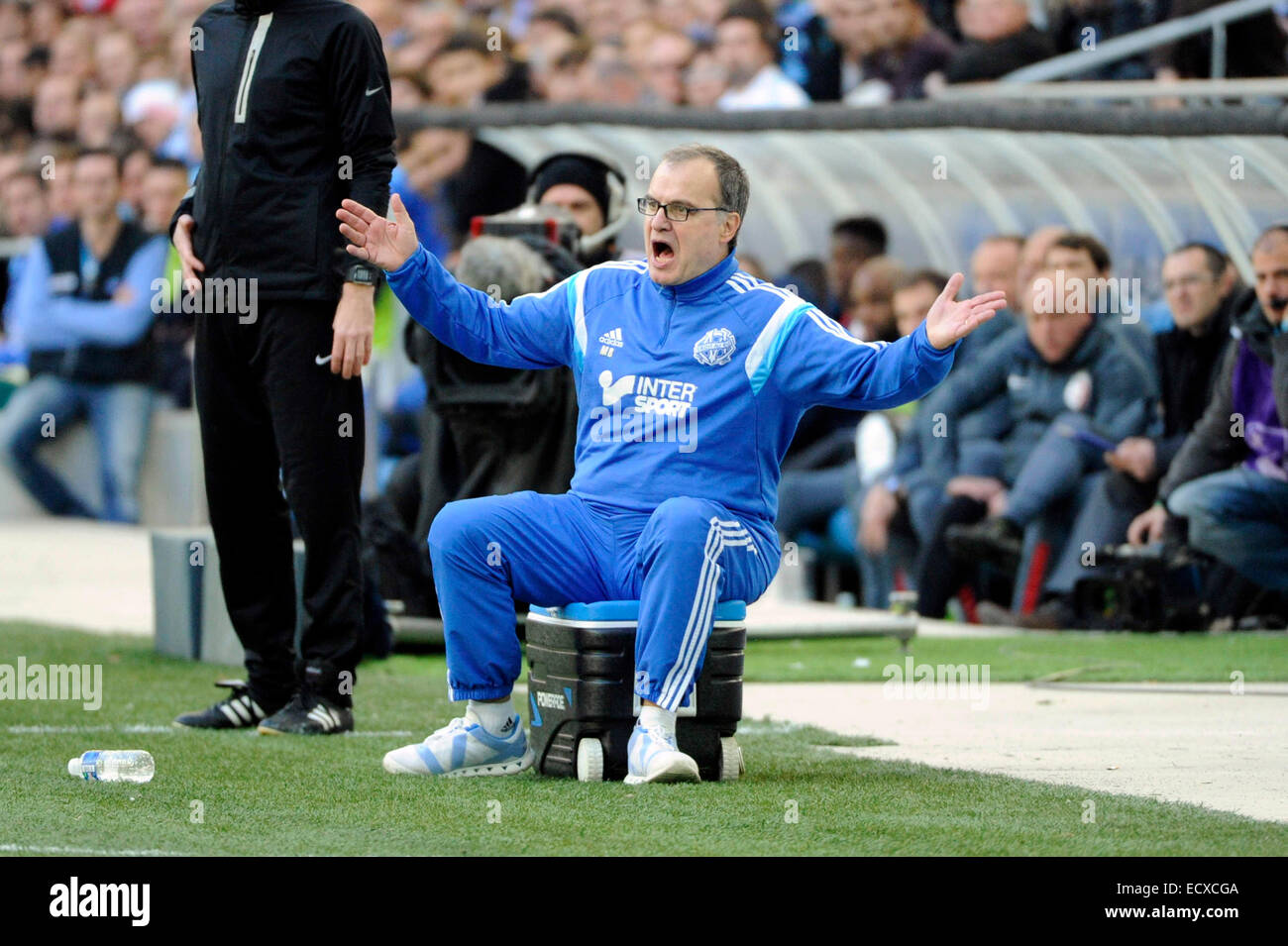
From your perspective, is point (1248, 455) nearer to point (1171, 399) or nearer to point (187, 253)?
point (1171, 399)

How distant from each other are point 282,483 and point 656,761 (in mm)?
1747

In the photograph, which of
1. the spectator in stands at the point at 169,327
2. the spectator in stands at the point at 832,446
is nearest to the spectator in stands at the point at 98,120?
the spectator in stands at the point at 169,327

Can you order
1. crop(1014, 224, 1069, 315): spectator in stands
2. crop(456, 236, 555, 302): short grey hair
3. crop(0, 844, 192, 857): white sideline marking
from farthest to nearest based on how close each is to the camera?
1. crop(1014, 224, 1069, 315): spectator in stands
2. crop(456, 236, 555, 302): short grey hair
3. crop(0, 844, 192, 857): white sideline marking

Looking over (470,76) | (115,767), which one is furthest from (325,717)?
(470,76)

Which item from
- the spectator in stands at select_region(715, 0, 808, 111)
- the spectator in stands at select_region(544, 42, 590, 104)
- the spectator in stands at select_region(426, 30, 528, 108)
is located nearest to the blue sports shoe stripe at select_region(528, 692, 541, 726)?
the spectator in stands at select_region(715, 0, 808, 111)

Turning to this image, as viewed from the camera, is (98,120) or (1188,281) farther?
(98,120)

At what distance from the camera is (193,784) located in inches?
209

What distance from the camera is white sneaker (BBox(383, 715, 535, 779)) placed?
5.54 m

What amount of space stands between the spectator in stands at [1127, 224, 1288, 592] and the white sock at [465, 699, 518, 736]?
4755mm

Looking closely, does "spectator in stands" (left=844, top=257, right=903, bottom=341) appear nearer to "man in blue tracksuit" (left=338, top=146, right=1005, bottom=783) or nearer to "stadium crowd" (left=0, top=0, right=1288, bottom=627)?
"stadium crowd" (left=0, top=0, right=1288, bottom=627)

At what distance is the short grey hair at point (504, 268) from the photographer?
26.7 feet

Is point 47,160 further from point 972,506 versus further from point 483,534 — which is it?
point 483,534

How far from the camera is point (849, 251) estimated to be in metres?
12.1

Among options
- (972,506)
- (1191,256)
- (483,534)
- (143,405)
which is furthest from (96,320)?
(483,534)
